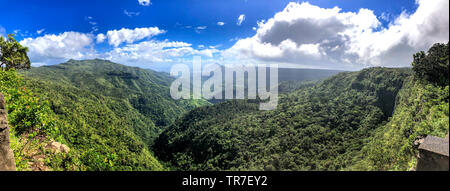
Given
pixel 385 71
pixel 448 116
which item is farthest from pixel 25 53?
pixel 385 71

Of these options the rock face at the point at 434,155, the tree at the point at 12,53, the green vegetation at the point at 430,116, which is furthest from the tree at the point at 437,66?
the tree at the point at 12,53

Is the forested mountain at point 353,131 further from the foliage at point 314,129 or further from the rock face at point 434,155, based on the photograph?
the rock face at point 434,155

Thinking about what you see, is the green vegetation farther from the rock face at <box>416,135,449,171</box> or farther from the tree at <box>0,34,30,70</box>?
the tree at <box>0,34,30,70</box>

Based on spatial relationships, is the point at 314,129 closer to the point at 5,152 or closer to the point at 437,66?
the point at 437,66

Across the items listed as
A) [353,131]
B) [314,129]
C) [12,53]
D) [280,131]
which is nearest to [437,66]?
[353,131]
